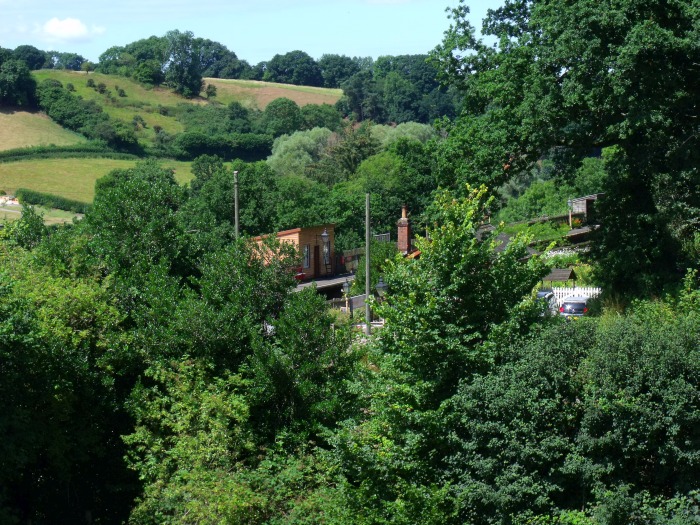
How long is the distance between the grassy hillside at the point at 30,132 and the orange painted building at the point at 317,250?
6175 centimetres

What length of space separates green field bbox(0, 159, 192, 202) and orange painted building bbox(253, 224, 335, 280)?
4129cm

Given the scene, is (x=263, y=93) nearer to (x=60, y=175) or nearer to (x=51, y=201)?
(x=60, y=175)

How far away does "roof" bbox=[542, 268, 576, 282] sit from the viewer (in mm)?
39188

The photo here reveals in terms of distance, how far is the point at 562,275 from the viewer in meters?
40.3

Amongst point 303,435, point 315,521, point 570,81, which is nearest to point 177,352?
point 303,435

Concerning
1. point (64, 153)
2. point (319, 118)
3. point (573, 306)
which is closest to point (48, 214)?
point (64, 153)

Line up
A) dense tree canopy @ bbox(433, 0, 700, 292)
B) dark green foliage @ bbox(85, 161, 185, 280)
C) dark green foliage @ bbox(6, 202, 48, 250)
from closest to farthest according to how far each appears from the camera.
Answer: dense tree canopy @ bbox(433, 0, 700, 292), dark green foliage @ bbox(85, 161, 185, 280), dark green foliage @ bbox(6, 202, 48, 250)

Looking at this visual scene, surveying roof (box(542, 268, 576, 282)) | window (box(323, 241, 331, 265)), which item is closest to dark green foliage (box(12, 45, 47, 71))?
window (box(323, 241, 331, 265))

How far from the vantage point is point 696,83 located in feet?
73.2

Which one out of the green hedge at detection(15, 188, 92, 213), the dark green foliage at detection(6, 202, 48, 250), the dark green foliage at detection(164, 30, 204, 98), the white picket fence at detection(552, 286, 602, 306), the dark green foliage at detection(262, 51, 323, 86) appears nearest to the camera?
the dark green foliage at detection(6, 202, 48, 250)

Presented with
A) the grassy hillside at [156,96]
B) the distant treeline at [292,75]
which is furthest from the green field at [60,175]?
the distant treeline at [292,75]

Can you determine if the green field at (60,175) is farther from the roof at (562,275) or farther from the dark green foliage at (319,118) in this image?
the roof at (562,275)

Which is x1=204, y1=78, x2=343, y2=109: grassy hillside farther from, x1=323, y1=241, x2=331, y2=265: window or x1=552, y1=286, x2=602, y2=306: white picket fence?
x1=552, y1=286, x2=602, y2=306: white picket fence

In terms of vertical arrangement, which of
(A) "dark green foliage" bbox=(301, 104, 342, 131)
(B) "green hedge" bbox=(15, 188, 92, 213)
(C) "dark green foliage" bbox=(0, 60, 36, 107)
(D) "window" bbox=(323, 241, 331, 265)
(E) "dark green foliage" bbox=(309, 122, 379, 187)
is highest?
(C) "dark green foliage" bbox=(0, 60, 36, 107)
